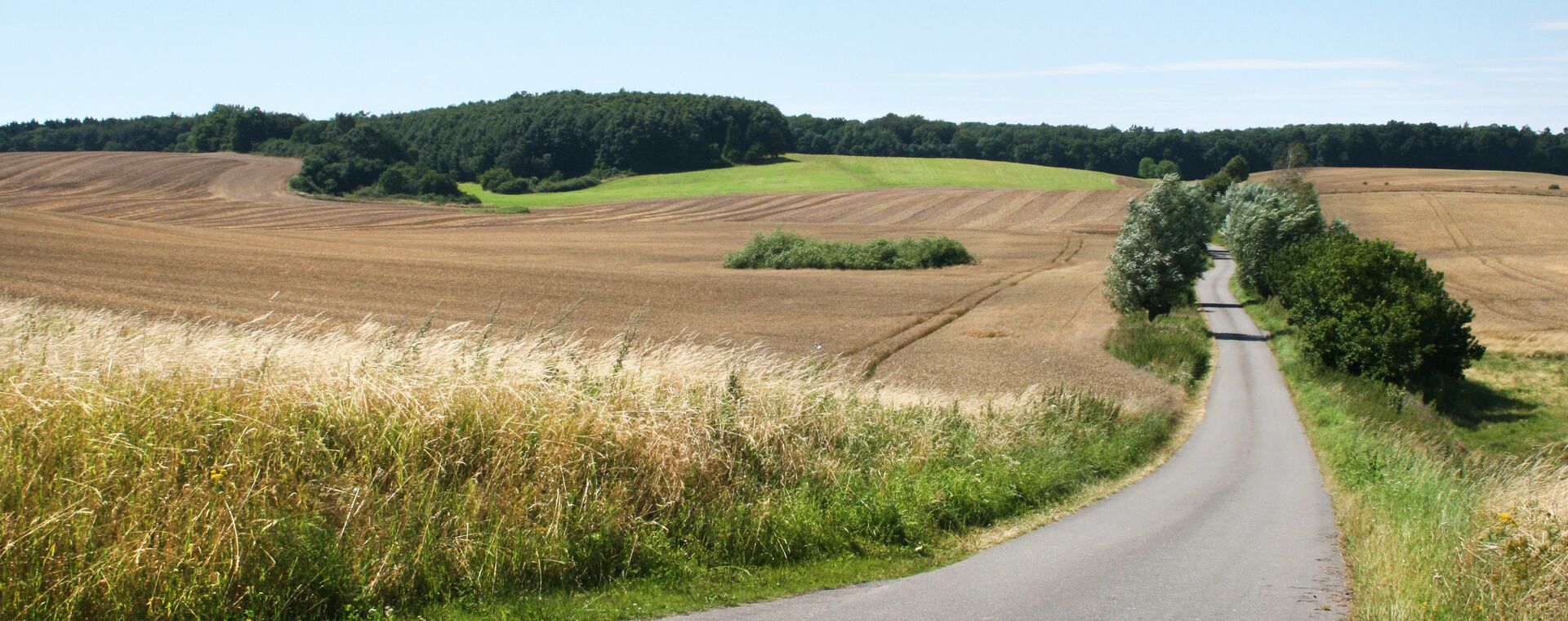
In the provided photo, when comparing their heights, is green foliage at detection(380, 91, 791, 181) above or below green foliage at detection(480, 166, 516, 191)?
above

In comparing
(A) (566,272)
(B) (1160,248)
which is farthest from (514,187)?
(B) (1160,248)

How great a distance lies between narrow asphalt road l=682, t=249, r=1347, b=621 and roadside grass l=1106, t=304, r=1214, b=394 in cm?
1821

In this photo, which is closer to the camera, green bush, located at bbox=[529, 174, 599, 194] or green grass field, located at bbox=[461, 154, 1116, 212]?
green grass field, located at bbox=[461, 154, 1116, 212]

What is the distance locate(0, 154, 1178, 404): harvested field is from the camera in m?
30.7

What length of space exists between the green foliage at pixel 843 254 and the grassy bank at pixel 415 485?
2076 inches

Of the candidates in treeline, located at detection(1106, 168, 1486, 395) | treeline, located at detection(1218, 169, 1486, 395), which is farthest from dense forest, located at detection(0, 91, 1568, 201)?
treeline, located at detection(1218, 169, 1486, 395)

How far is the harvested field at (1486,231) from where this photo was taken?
167 ft

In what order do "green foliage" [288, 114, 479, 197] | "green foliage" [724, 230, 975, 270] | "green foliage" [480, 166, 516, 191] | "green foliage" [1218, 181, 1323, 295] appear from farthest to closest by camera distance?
"green foliage" [480, 166, 516, 191] → "green foliage" [288, 114, 479, 197] → "green foliage" [724, 230, 975, 270] → "green foliage" [1218, 181, 1323, 295]

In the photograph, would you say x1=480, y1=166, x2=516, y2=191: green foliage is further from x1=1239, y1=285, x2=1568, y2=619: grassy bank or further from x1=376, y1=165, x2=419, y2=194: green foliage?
x1=1239, y1=285, x2=1568, y2=619: grassy bank

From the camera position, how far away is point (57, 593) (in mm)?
6383

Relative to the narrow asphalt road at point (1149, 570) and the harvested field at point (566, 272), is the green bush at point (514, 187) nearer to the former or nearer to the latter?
the harvested field at point (566, 272)

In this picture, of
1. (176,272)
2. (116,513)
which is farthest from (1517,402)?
(176,272)

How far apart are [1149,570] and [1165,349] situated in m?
30.1

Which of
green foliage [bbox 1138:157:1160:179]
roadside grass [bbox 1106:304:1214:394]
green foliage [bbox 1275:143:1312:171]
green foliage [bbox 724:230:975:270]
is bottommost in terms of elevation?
roadside grass [bbox 1106:304:1214:394]
